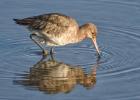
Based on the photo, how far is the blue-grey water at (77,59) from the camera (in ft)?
44.3

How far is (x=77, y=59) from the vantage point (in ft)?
50.5

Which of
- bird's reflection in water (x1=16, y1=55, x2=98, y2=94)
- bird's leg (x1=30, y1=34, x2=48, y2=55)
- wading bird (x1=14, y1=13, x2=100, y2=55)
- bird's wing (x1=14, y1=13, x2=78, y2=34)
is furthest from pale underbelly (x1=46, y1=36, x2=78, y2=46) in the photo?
bird's reflection in water (x1=16, y1=55, x2=98, y2=94)

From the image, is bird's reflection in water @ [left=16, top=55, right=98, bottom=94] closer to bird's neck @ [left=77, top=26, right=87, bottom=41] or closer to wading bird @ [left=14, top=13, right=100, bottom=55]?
wading bird @ [left=14, top=13, right=100, bottom=55]

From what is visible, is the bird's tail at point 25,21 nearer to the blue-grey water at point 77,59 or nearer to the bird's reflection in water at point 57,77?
the blue-grey water at point 77,59

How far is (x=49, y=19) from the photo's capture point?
15719 mm

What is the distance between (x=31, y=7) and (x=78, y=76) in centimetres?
445

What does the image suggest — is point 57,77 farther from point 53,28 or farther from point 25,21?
point 25,21

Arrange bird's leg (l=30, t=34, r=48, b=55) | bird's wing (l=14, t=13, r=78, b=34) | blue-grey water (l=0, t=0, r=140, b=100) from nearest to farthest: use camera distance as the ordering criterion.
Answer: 1. blue-grey water (l=0, t=0, r=140, b=100)
2. bird's wing (l=14, t=13, r=78, b=34)
3. bird's leg (l=30, t=34, r=48, b=55)

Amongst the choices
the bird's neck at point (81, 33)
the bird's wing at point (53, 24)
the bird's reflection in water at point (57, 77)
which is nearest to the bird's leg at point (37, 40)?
the bird's wing at point (53, 24)

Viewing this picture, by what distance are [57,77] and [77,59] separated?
128cm

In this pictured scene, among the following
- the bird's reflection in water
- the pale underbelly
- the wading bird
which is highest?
the wading bird

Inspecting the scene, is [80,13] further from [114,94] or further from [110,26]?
[114,94]

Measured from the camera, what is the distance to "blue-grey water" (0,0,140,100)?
44.3 feet

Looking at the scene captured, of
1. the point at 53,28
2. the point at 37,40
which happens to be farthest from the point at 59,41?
the point at 37,40
